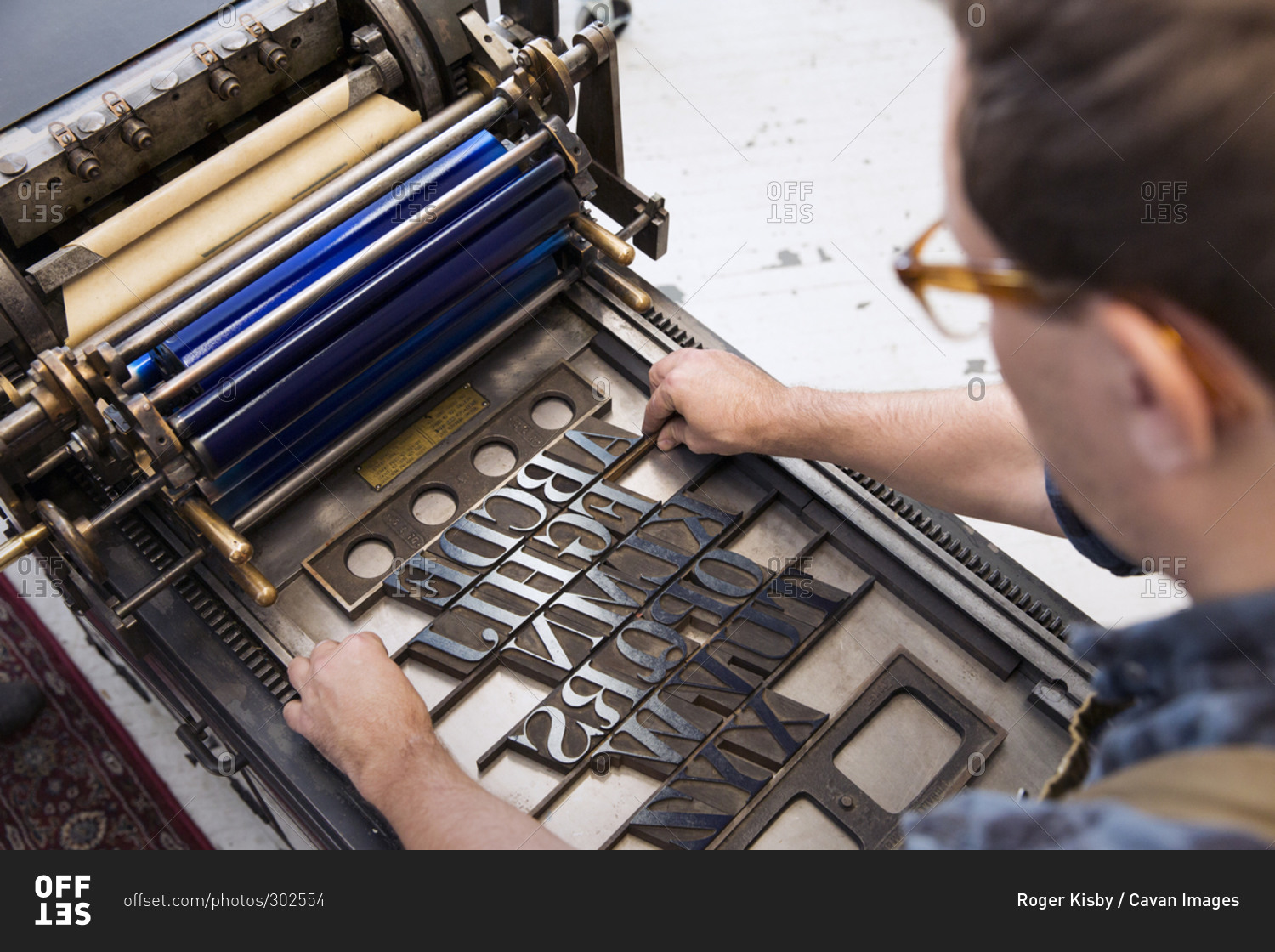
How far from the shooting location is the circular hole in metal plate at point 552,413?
7.61 ft

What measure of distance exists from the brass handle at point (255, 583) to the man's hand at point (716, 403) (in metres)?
Result: 0.82

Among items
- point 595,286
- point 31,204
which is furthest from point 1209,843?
point 31,204

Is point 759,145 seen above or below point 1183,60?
above

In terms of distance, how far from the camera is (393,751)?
70.9 inches

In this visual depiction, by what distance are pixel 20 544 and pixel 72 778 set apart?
1147 millimetres

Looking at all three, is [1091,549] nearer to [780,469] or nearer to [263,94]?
[780,469]

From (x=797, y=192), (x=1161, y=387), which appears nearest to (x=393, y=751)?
(x=1161, y=387)

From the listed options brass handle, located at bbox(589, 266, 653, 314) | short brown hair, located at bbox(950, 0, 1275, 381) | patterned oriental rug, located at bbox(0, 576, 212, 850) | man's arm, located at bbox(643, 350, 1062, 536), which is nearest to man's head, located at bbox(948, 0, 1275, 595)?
short brown hair, located at bbox(950, 0, 1275, 381)

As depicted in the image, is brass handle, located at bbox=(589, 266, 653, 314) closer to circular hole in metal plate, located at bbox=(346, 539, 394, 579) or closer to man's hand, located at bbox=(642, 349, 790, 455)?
man's hand, located at bbox=(642, 349, 790, 455)

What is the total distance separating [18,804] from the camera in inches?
107

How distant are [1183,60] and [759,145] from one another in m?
2.77

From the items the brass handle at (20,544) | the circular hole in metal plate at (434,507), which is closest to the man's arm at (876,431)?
the circular hole in metal plate at (434,507)

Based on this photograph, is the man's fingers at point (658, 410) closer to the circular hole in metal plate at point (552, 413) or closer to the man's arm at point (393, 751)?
the circular hole in metal plate at point (552, 413)

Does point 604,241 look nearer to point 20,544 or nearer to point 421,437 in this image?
point 421,437
